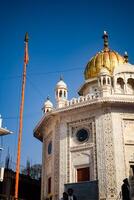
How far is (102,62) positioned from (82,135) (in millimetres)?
7056

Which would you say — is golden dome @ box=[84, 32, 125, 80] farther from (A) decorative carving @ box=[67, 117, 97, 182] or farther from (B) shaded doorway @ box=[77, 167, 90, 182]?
(B) shaded doorway @ box=[77, 167, 90, 182]

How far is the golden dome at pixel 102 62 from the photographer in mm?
24484

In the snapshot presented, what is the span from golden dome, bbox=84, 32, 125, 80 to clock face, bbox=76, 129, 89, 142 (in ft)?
19.3

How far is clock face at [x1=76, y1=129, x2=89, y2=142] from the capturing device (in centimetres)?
1970

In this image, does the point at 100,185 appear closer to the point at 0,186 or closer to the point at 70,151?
the point at 70,151

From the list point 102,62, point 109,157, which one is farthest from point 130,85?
point 109,157

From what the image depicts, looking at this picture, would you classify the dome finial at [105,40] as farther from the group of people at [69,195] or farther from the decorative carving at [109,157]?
the group of people at [69,195]

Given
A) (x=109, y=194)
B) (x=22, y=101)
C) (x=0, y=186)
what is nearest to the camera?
(x=22, y=101)

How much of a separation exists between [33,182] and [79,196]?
9305 mm

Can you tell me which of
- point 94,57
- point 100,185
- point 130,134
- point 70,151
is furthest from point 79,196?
point 94,57

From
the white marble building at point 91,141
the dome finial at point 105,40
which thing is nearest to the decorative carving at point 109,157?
the white marble building at point 91,141

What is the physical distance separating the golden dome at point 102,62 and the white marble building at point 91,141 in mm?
3522

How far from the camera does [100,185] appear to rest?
699 inches

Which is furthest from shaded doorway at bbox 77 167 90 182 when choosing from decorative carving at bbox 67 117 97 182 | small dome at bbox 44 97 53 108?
small dome at bbox 44 97 53 108
